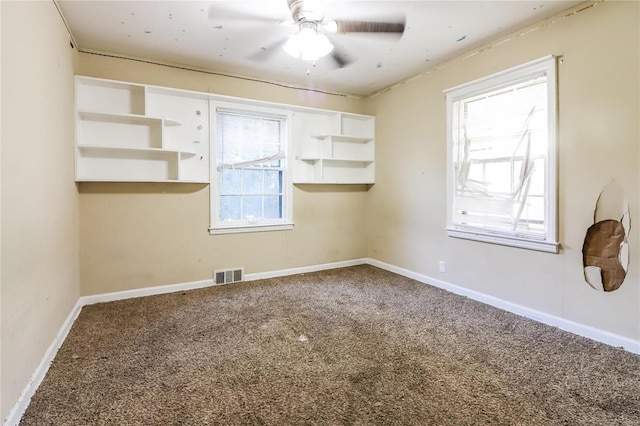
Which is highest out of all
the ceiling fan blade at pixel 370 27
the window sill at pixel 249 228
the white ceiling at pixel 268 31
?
the white ceiling at pixel 268 31

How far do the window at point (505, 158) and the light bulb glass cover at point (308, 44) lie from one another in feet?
5.73

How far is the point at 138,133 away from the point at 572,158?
3928 millimetres

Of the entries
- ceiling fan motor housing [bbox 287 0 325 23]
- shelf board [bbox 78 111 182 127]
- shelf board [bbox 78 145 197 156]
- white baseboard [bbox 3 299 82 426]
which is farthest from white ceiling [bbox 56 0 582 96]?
white baseboard [bbox 3 299 82 426]

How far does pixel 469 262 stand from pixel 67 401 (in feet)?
11.0

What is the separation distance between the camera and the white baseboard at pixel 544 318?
7.58ft

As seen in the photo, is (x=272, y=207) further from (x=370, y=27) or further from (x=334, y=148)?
(x=370, y=27)

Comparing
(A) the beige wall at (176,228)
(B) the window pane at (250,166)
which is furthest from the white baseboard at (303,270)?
(B) the window pane at (250,166)

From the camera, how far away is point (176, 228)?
3.65 meters

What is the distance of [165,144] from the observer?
350 centimetres

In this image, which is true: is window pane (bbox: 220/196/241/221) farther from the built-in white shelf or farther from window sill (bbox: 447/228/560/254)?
window sill (bbox: 447/228/560/254)

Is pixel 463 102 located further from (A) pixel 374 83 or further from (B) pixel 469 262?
(B) pixel 469 262

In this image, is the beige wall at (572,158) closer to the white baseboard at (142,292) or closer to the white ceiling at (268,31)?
the white ceiling at (268,31)

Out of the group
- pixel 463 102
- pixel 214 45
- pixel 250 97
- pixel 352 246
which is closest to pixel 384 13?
pixel 463 102

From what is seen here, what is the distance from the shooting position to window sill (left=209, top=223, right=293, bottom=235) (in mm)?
3861
